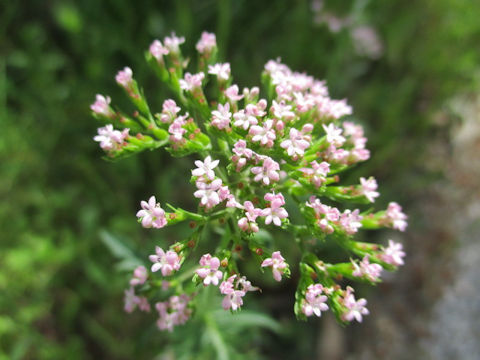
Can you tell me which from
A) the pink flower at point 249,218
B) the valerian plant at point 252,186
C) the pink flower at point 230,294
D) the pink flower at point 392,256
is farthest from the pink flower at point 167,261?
the pink flower at point 392,256

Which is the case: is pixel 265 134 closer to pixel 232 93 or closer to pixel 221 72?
pixel 232 93

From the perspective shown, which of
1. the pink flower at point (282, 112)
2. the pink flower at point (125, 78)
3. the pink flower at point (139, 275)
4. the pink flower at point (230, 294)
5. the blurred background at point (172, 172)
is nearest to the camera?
the pink flower at point (230, 294)

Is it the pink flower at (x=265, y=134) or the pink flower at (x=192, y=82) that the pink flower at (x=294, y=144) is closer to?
the pink flower at (x=265, y=134)

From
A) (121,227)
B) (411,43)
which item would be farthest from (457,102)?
(121,227)

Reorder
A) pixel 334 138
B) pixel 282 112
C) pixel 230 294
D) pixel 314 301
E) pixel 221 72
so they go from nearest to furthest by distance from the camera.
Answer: pixel 230 294
pixel 314 301
pixel 282 112
pixel 334 138
pixel 221 72

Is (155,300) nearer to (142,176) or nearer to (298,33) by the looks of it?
(142,176)

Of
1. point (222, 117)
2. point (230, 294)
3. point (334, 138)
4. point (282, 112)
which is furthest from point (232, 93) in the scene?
point (230, 294)
